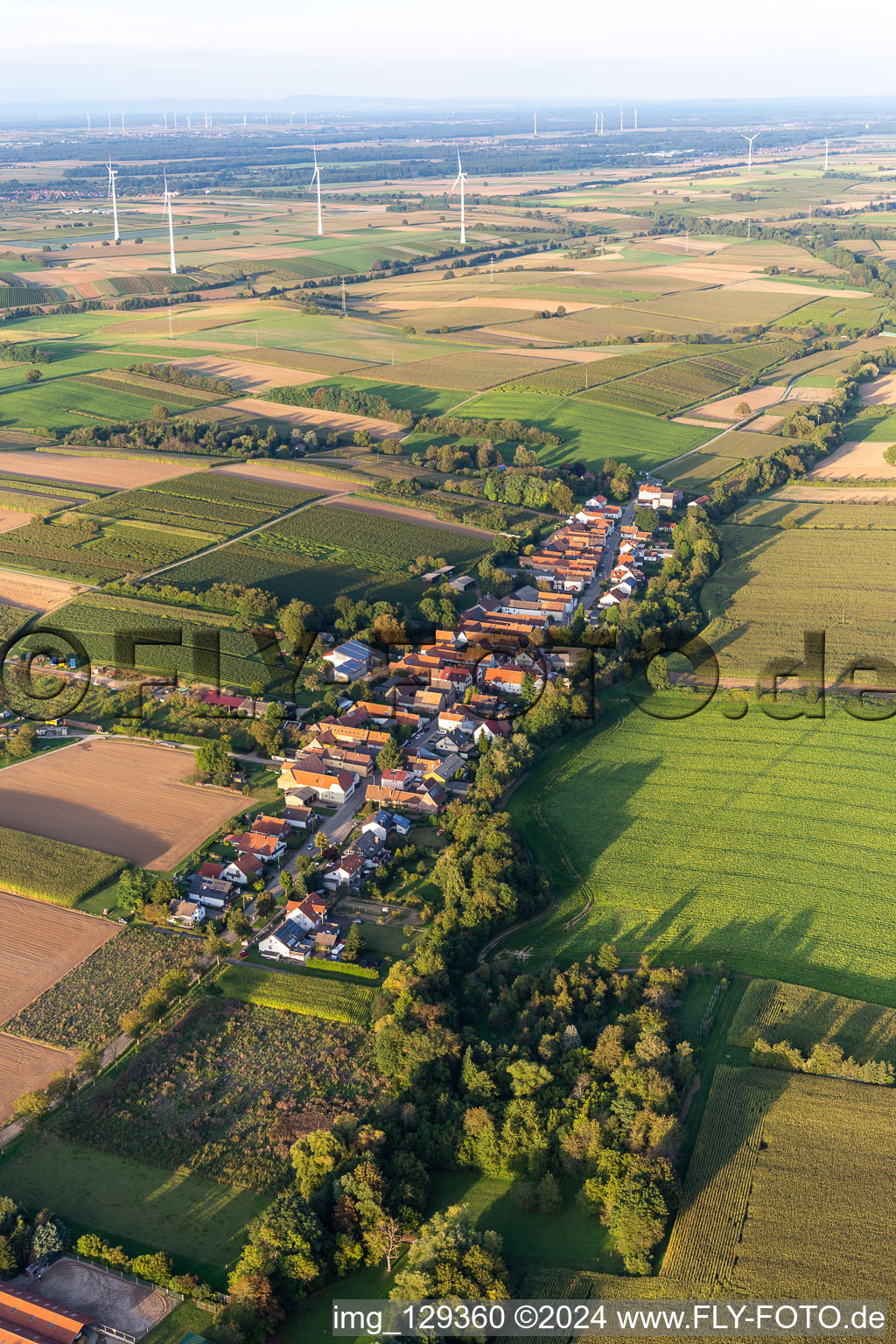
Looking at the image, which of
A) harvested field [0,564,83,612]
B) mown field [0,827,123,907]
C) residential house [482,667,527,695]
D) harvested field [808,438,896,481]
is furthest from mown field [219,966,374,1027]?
harvested field [808,438,896,481]

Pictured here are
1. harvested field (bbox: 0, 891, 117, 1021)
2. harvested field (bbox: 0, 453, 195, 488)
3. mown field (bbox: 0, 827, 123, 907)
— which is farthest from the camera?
harvested field (bbox: 0, 453, 195, 488)

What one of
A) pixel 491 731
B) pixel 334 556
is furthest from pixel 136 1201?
pixel 334 556

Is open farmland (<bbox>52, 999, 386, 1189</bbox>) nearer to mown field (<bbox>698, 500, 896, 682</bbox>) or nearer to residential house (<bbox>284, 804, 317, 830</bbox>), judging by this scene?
residential house (<bbox>284, 804, 317, 830</bbox>)

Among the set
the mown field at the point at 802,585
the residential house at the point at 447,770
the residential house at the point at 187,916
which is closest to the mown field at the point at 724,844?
the residential house at the point at 447,770

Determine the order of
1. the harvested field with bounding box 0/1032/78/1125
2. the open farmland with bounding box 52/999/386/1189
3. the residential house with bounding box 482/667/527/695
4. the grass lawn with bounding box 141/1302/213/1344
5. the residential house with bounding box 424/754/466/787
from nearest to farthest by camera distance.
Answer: the grass lawn with bounding box 141/1302/213/1344, the open farmland with bounding box 52/999/386/1189, the harvested field with bounding box 0/1032/78/1125, the residential house with bounding box 424/754/466/787, the residential house with bounding box 482/667/527/695

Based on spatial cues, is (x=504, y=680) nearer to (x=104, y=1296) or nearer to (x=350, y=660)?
(x=350, y=660)

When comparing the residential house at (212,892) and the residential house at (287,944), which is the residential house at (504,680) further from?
the residential house at (287,944)

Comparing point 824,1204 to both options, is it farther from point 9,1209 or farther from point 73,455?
point 73,455
